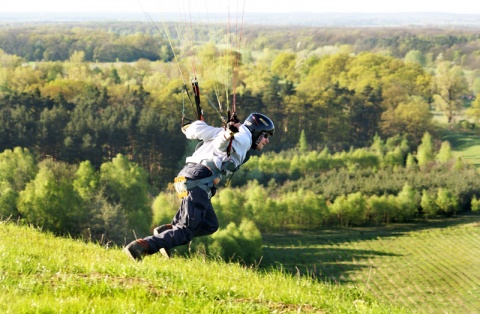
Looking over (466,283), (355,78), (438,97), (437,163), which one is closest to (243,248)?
(466,283)

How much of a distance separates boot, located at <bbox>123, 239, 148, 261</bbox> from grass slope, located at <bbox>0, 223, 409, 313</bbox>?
28cm

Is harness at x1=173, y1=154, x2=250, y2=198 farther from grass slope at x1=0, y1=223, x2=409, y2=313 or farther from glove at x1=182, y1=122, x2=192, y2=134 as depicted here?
grass slope at x1=0, y1=223, x2=409, y2=313

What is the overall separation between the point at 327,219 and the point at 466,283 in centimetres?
1889

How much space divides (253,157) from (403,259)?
1114 inches

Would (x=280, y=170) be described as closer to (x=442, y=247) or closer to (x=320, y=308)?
(x=442, y=247)

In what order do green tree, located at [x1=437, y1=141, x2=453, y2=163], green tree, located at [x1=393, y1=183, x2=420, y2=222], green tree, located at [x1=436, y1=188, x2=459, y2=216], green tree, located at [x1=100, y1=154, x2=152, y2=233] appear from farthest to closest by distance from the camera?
1. green tree, located at [x1=437, y1=141, x2=453, y2=163]
2. green tree, located at [x1=436, y1=188, x2=459, y2=216]
3. green tree, located at [x1=393, y1=183, x2=420, y2=222]
4. green tree, located at [x1=100, y1=154, x2=152, y2=233]

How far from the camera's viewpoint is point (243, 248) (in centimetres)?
4366

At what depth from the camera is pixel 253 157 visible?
73875mm

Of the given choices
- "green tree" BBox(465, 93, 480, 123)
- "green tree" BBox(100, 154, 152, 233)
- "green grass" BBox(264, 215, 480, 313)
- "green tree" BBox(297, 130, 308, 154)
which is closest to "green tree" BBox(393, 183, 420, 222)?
"green grass" BBox(264, 215, 480, 313)

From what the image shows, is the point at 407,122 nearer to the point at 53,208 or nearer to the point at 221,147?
the point at 53,208

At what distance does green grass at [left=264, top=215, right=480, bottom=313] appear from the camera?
133 feet

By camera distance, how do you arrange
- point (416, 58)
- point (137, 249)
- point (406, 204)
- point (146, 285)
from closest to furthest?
point (146, 285), point (137, 249), point (406, 204), point (416, 58)

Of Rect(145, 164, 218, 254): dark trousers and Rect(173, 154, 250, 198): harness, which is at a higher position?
Rect(173, 154, 250, 198): harness

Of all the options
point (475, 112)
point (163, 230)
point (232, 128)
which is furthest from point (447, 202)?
point (232, 128)
